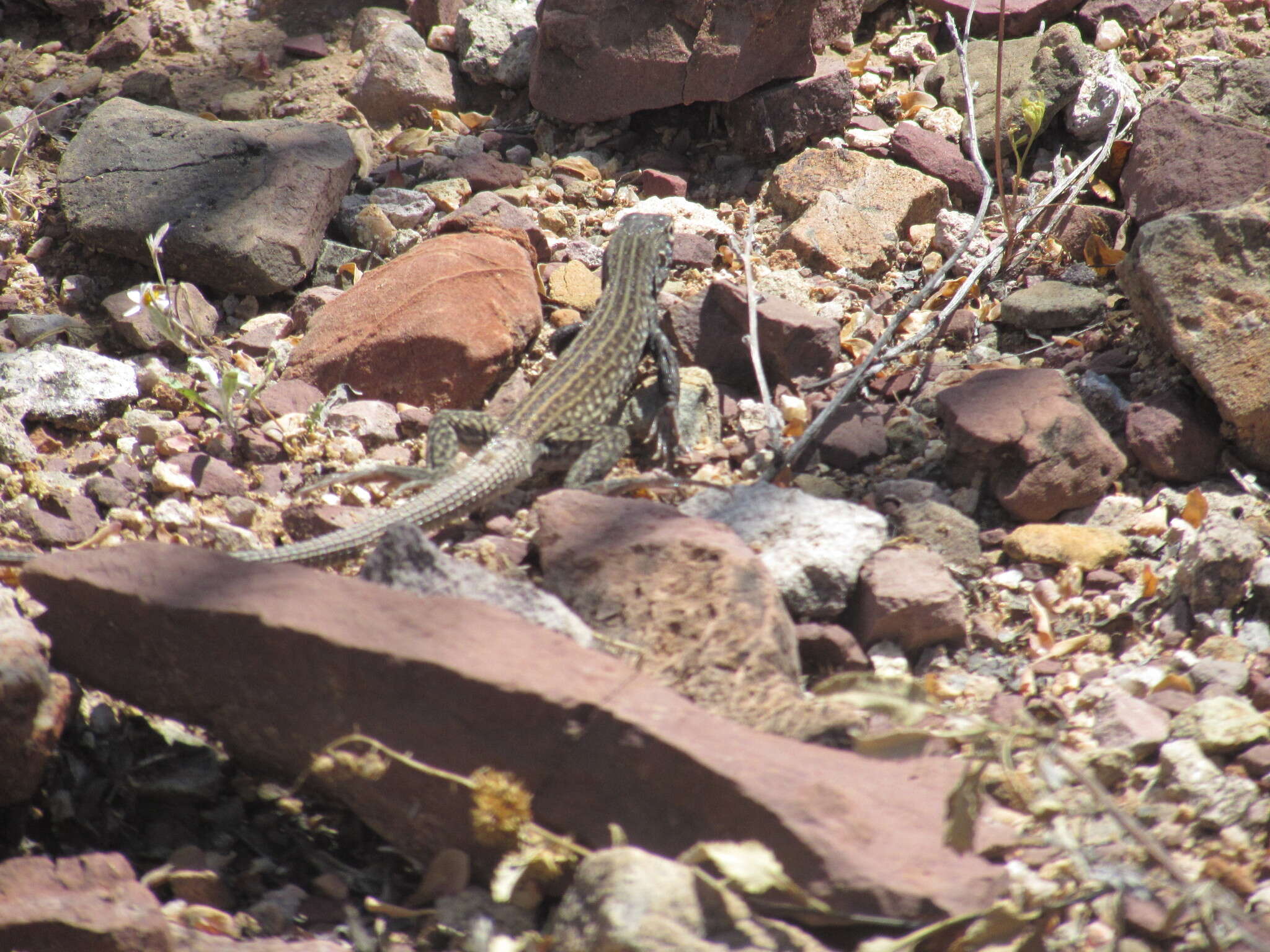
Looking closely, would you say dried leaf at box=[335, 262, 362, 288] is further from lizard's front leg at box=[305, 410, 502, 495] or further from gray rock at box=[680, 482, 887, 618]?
gray rock at box=[680, 482, 887, 618]

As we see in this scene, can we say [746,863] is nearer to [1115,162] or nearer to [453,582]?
[453,582]

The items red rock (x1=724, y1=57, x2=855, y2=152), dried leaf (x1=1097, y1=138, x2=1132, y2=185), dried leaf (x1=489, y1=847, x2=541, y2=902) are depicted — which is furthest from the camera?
red rock (x1=724, y1=57, x2=855, y2=152)

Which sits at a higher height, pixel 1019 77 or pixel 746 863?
pixel 1019 77

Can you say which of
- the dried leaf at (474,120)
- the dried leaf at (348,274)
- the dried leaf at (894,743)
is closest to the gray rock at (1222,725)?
the dried leaf at (894,743)

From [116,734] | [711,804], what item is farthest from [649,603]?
[116,734]

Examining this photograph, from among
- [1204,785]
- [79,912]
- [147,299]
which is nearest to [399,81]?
[147,299]

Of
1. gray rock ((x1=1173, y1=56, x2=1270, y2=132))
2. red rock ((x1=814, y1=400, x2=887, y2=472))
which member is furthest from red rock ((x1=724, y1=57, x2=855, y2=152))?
red rock ((x1=814, y1=400, x2=887, y2=472))

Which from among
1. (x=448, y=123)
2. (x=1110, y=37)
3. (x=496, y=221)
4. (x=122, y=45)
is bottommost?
(x=496, y=221)
